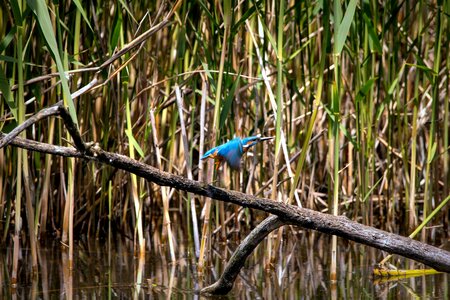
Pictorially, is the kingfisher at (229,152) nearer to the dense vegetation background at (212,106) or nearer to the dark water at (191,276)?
the dense vegetation background at (212,106)

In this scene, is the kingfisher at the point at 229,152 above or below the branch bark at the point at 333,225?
above

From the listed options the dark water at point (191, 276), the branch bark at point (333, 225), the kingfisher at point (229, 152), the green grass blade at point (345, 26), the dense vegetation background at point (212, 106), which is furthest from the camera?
the dense vegetation background at point (212, 106)

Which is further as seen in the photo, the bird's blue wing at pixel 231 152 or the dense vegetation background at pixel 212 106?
the dense vegetation background at pixel 212 106

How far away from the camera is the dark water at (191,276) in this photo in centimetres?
326

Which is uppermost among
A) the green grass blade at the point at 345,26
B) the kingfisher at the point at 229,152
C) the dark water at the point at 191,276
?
the green grass blade at the point at 345,26

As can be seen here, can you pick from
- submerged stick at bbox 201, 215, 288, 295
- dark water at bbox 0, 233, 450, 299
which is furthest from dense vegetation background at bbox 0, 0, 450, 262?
submerged stick at bbox 201, 215, 288, 295

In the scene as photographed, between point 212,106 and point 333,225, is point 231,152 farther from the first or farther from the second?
point 212,106

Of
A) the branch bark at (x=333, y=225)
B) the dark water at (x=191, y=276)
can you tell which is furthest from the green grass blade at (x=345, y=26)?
the dark water at (x=191, y=276)

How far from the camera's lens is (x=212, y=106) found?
14.6 ft

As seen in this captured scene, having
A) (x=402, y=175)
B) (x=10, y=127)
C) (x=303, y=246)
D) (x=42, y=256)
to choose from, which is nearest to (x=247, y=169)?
(x=303, y=246)

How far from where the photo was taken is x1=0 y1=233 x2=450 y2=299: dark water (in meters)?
3.26

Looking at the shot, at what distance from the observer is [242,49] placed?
175 inches

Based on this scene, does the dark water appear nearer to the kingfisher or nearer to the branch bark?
the branch bark

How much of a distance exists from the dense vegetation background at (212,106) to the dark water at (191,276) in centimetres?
19
